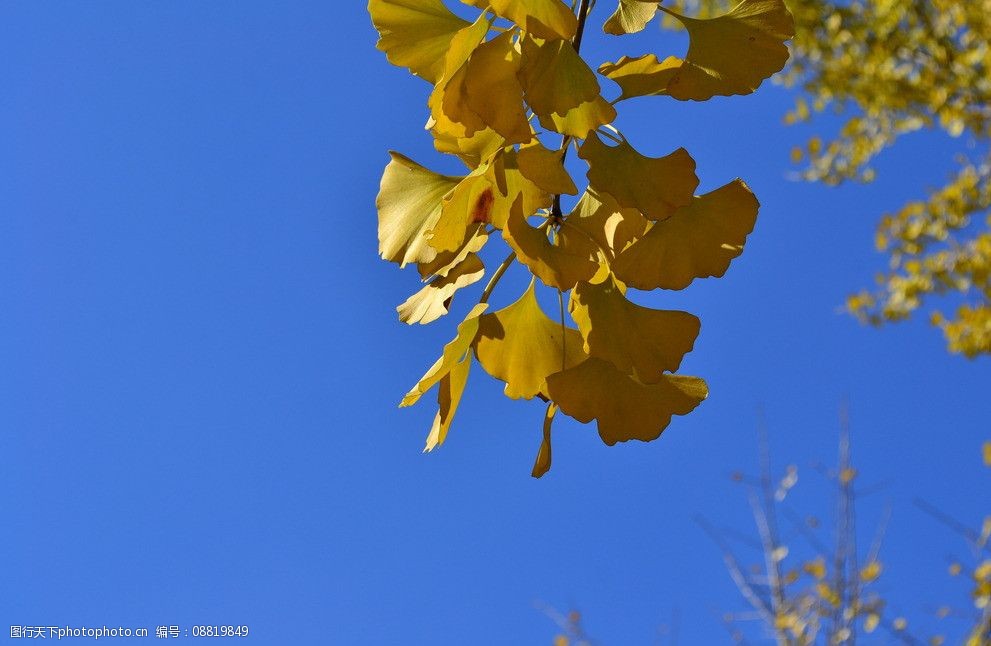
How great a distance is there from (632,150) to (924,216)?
8.11 ft

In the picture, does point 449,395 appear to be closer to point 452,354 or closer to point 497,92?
point 452,354

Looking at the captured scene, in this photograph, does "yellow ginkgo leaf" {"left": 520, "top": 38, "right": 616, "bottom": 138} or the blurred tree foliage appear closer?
"yellow ginkgo leaf" {"left": 520, "top": 38, "right": 616, "bottom": 138}

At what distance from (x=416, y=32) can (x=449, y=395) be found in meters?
0.19

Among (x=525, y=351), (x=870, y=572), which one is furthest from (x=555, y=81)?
(x=870, y=572)

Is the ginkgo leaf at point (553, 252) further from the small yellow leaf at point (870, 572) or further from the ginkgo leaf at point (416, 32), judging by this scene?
the small yellow leaf at point (870, 572)

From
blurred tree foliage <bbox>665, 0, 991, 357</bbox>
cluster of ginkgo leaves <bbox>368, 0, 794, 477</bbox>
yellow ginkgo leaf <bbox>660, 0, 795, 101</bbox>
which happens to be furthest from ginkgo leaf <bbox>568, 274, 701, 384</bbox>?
blurred tree foliage <bbox>665, 0, 991, 357</bbox>

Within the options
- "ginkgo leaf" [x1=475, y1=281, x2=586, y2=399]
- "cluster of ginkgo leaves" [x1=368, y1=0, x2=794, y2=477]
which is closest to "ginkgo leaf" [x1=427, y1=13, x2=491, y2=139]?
"cluster of ginkgo leaves" [x1=368, y1=0, x2=794, y2=477]

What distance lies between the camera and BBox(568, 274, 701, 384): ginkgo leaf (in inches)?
16.6

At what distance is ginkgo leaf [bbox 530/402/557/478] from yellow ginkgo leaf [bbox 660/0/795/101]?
17 centimetres

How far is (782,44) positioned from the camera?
456 millimetres

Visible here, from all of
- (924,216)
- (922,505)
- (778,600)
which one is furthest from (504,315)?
(924,216)

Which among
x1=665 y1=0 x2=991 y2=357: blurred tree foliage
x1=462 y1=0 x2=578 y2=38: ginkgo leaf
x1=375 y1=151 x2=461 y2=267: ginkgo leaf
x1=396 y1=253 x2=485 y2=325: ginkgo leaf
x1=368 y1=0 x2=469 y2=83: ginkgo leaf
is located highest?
x1=665 y1=0 x2=991 y2=357: blurred tree foliage

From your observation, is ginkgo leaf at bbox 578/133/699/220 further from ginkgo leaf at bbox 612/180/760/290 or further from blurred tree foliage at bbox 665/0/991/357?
blurred tree foliage at bbox 665/0/991/357

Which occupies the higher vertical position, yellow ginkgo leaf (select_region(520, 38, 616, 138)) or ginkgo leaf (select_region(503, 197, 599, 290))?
yellow ginkgo leaf (select_region(520, 38, 616, 138))
